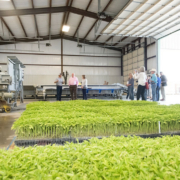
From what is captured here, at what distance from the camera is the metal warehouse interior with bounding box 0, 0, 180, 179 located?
113 inches

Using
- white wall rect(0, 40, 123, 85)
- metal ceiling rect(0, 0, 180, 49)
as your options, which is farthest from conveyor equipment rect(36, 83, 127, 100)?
white wall rect(0, 40, 123, 85)

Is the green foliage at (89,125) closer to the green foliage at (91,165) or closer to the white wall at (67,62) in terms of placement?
the green foliage at (91,165)

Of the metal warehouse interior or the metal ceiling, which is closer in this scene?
the metal warehouse interior

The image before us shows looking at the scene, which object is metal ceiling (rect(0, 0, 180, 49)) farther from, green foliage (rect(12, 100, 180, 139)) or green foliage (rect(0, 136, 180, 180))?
green foliage (rect(0, 136, 180, 180))

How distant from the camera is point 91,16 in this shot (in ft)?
48.2

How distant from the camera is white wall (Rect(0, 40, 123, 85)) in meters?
20.9

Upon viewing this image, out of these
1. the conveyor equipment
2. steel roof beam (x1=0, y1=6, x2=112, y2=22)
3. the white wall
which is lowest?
the conveyor equipment

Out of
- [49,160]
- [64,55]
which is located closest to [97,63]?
[64,55]

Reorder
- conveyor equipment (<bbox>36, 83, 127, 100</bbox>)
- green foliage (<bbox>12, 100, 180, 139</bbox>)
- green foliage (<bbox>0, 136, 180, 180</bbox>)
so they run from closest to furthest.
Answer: green foliage (<bbox>0, 136, 180, 180</bbox>), green foliage (<bbox>12, 100, 180, 139</bbox>), conveyor equipment (<bbox>36, 83, 127, 100</bbox>)

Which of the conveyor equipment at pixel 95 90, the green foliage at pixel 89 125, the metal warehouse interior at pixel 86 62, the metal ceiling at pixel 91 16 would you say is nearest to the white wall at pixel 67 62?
the metal warehouse interior at pixel 86 62

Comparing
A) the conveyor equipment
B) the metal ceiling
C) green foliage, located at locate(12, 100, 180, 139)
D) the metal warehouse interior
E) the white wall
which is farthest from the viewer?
the white wall

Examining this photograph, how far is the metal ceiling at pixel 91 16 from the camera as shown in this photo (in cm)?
1020

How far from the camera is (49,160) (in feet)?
3.77

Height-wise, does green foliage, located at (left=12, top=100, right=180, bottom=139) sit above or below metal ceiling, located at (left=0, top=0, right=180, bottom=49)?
below
